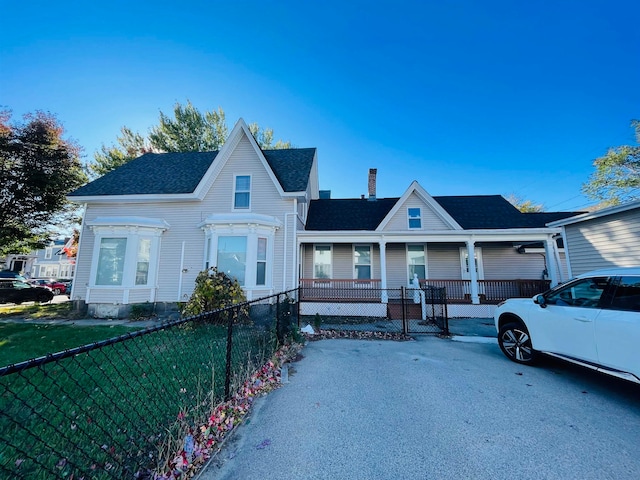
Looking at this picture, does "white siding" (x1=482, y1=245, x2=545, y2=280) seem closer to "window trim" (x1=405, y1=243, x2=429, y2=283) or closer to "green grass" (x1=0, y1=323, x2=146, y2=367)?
"window trim" (x1=405, y1=243, x2=429, y2=283)

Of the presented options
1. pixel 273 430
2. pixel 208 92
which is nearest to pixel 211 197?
pixel 208 92

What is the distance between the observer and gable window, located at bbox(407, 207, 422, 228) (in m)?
12.1

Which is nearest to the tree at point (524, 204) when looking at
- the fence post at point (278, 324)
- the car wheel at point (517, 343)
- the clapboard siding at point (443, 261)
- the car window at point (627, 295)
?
→ the clapboard siding at point (443, 261)

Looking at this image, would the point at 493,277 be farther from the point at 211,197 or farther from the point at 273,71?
the point at 273,71

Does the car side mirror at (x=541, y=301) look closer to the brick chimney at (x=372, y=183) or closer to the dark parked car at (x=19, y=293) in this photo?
the brick chimney at (x=372, y=183)

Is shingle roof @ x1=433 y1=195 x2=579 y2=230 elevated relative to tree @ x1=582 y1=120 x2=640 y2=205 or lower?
lower

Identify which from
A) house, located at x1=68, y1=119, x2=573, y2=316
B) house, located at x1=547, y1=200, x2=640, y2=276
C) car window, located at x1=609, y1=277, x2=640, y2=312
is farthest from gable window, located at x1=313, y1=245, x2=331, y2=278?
car window, located at x1=609, y1=277, x2=640, y2=312

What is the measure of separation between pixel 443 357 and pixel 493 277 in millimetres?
9376

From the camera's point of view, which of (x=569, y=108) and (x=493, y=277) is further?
(x=569, y=108)

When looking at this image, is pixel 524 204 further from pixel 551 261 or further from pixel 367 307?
pixel 367 307

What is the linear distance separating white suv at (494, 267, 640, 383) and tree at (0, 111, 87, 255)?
23.4 meters

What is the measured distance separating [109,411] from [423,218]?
1208 centimetres

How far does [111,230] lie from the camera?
33.3 ft

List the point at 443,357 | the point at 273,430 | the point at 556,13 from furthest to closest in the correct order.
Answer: the point at 556,13, the point at 443,357, the point at 273,430
